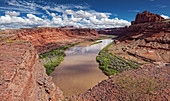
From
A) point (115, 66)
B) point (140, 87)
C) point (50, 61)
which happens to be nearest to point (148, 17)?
point (115, 66)

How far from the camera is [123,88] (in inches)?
471

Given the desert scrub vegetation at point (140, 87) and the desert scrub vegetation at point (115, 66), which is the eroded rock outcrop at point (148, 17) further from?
the desert scrub vegetation at point (140, 87)

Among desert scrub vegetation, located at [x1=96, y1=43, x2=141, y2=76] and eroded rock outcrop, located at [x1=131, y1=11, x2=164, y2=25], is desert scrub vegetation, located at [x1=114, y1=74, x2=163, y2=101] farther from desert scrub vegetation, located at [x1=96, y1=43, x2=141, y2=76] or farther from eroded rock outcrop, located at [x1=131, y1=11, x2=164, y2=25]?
eroded rock outcrop, located at [x1=131, y1=11, x2=164, y2=25]

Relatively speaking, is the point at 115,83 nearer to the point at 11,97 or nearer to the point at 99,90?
the point at 99,90

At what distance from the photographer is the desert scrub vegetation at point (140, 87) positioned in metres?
10.3

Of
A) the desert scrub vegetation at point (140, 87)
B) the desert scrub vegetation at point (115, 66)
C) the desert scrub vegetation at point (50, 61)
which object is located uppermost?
the desert scrub vegetation at point (140, 87)

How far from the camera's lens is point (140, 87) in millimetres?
11695

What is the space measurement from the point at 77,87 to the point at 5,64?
13584mm

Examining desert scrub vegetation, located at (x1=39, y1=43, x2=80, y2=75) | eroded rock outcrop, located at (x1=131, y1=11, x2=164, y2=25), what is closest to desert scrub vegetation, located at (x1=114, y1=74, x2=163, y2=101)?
desert scrub vegetation, located at (x1=39, y1=43, x2=80, y2=75)

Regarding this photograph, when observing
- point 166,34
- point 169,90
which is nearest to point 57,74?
point 169,90

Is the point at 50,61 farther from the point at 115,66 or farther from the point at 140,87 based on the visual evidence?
the point at 140,87

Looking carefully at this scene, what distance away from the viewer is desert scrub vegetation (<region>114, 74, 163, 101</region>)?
33.9 ft

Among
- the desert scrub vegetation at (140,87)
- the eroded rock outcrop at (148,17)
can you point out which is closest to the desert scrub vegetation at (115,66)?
the desert scrub vegetation at (140,87)

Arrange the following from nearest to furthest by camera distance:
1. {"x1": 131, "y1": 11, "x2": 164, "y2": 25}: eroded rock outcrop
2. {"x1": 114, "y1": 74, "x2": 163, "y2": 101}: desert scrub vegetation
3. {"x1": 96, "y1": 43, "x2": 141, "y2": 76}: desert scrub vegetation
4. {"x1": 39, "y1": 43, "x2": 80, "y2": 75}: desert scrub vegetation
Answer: {"x1": 114, "y1": 74, "x2": 163, "y2": 101}: desert scrub vegetation < {"x1": 96, "y1": 43, "x2": 141, "y2": 76}: desert scrub vegetation < {"x1": 39, "y1": 43, "x2": 80, "y2": 75}: desert scrub vegetation < {"x1": 131, "y1": 11, "x2": 164, "y2": 25}: eroded rock outcrop
